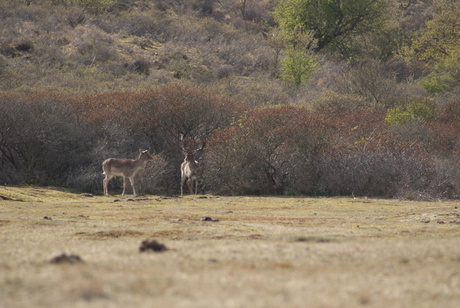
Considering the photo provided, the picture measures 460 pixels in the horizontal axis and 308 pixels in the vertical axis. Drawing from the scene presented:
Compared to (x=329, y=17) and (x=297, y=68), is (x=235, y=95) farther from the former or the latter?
(x=329, y=17)

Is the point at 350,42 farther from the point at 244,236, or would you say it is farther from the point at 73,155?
the point at 244,236

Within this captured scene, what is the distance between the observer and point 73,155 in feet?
128

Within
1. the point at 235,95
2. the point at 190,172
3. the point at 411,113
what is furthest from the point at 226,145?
the point at 235,95

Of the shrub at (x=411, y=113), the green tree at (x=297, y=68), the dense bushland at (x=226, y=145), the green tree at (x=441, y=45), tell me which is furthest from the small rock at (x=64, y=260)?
the green tree at (x=441, y=45)

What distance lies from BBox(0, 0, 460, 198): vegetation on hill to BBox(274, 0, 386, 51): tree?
0.53 ft

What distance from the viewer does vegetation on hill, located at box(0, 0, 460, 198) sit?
113ft

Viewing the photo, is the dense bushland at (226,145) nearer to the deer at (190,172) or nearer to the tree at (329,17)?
the deer at (190,172)

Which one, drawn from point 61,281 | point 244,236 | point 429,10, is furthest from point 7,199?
point 429,10

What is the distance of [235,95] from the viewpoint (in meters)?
55.5

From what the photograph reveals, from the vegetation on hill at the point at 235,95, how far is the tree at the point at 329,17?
16 centimetres

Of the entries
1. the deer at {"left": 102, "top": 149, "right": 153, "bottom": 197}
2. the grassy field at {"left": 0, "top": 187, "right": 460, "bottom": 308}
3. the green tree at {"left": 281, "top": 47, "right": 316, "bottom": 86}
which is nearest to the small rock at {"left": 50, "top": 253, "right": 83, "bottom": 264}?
the grassy field at {"left": 0, "top": 187, "right": 460, "bottom": 308}

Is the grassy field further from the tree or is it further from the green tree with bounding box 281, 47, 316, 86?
the tree

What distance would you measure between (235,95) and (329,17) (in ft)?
94.6

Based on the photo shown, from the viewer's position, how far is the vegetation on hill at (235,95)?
34.5 meters
